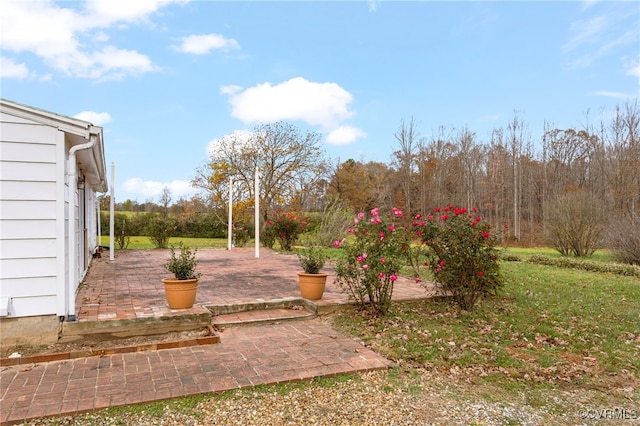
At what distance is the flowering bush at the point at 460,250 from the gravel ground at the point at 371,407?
7.35ft

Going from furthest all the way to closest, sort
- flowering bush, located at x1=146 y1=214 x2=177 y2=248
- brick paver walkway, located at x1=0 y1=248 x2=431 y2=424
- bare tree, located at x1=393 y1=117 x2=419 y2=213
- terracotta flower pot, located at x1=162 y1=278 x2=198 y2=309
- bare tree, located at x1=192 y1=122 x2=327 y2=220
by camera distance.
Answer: bare tree, located at x1=393 y1=117 x2=419 y2=213, bare tree, located at x1=192 y1=122 x2=327 y2=220, flowering bush, located at x1=146 y1=214 x2=177 y2=248, terracotta flower pot, located at x1=162 y1=278 x2=198 y2=309, brick paver walkway, located at x1=0 y1=248 x2=431 y2=424

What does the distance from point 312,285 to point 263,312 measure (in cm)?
78

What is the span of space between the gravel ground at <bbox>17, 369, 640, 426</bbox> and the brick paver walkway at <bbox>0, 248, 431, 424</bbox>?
17cm

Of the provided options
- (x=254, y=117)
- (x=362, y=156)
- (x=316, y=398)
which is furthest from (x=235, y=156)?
(x=316, y=398)

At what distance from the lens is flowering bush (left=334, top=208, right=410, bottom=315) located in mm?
4855

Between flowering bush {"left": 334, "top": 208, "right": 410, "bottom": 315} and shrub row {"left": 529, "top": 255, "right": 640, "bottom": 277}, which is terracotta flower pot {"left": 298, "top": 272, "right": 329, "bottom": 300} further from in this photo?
shrub row {"left": 529, "top": 255, "right": 640, "bottom": 277}

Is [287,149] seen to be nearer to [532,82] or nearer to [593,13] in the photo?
[532,82]

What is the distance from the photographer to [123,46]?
A: 29.4ft

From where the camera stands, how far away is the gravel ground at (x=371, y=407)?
8.67 ft

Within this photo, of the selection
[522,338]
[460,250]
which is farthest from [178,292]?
[522,338]

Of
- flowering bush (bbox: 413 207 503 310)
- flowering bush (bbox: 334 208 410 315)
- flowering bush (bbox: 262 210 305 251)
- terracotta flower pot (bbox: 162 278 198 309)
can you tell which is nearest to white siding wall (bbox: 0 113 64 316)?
terracotta flower pot (bbox: 162 278 198 309)

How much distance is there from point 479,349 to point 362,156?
2686 cm

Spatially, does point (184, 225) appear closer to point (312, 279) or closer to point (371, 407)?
point (312, 279)

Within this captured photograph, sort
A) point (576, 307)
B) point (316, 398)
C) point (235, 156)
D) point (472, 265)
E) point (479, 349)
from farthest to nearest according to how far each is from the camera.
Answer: point (235, 156) < point (576, 307) < point (472, 265) < point (479, 349) < point (316, 398)
